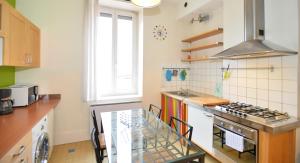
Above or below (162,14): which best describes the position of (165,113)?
below

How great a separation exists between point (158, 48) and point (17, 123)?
257cm

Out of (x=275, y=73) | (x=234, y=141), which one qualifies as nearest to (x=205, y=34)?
(x=275, y=73)

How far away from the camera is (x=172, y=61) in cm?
350

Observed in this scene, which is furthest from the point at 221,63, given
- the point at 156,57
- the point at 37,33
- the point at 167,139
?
the point at 37,33

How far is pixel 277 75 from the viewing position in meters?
1.83

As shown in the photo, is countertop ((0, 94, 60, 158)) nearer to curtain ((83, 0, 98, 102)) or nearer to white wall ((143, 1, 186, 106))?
curtain ((83, 0, 98, 102))

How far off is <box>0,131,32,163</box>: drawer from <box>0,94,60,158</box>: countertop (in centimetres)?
5

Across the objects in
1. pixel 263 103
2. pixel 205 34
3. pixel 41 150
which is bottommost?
pixel 41 150

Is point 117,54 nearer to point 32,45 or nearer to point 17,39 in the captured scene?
point 32,45

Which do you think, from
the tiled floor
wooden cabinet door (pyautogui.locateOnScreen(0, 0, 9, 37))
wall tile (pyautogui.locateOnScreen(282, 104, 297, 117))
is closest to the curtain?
the tiled floor

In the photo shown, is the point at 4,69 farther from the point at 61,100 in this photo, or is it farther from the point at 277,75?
the point at 277,75

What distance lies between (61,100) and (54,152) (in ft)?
2.65

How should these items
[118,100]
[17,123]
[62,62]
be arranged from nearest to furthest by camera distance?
[17,123]
[62,62]
[118,100]

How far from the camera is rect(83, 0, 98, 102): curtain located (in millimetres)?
2740
